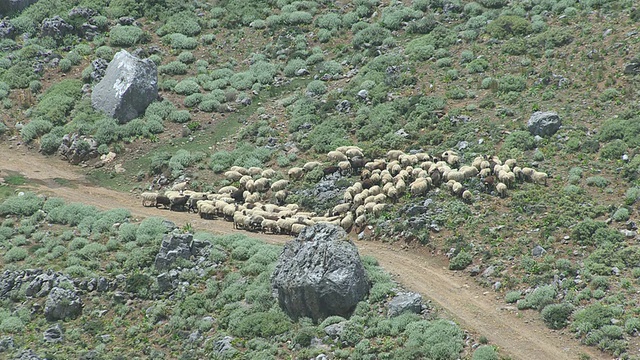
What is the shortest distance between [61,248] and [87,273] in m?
2.89

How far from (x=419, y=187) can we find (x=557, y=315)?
36.1 ft

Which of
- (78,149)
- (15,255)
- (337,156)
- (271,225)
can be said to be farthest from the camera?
(78,149)

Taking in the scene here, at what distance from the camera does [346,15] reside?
60.2 meters

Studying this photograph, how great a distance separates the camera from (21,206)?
4212cm

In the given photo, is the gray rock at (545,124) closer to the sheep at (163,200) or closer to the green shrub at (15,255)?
the sheep at (163,200)

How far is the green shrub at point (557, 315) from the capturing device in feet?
96.0

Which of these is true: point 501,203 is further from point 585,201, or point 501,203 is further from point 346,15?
point 346,15

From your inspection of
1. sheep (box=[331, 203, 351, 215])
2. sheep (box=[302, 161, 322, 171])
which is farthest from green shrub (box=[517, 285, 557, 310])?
sheep (box=[302, 161, 322, 171])

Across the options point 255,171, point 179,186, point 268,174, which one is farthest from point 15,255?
point 268,174

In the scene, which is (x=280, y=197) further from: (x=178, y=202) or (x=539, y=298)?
(x=539, y=298)

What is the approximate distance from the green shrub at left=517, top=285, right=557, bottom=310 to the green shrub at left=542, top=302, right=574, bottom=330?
0.41 meters

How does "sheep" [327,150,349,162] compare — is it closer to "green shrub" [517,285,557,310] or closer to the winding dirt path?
the winding dirt path

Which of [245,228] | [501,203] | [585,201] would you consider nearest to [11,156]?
[245,228]

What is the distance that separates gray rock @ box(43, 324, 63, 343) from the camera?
32.7m
